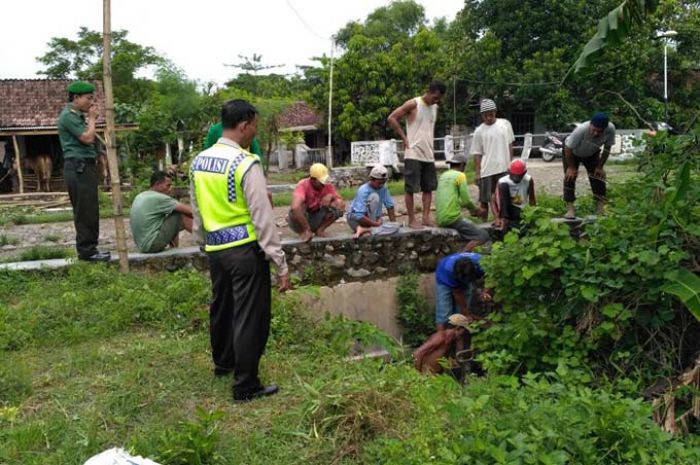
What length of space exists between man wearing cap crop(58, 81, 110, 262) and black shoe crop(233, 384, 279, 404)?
3.39 meters

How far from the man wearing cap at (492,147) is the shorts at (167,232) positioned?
3903 mm

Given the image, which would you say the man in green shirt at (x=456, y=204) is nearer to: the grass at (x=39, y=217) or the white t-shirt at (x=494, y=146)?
the white t-shirt at (x=494, y=146)

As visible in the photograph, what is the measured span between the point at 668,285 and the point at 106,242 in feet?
23.8

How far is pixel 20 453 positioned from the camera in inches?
131

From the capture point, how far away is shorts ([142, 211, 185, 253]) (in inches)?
275

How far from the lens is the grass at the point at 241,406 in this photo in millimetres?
3234

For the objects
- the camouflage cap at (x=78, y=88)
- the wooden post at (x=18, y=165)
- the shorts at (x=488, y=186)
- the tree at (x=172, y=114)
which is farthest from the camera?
the tree at (x=172, y=114)

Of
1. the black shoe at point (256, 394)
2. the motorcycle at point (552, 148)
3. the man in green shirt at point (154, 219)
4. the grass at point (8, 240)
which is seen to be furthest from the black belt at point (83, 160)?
the motorcycle at point (552, 148)

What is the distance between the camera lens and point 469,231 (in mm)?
8258

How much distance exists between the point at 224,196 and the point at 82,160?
328 cm

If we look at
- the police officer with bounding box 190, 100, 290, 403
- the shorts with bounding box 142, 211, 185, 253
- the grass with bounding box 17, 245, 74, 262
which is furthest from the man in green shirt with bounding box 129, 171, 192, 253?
the police officer with bounding box 190, 100, 290, 403

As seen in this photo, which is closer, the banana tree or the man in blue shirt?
the banana tree

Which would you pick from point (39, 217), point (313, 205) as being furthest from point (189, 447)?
point (39, 217)

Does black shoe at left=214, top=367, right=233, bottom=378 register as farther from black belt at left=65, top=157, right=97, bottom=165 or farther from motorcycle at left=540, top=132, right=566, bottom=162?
motorcycle at left=540, top=132, right=566, bottom=162
